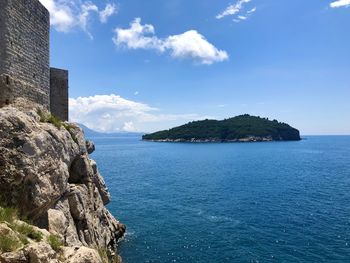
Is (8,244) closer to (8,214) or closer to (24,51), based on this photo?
(8,214)

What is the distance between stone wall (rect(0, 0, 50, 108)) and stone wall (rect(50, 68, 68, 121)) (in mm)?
4473

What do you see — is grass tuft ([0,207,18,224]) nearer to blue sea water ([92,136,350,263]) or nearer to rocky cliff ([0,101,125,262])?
rocky cliff ([0,101,125,262])

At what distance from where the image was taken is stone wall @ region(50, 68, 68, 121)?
1224 inches

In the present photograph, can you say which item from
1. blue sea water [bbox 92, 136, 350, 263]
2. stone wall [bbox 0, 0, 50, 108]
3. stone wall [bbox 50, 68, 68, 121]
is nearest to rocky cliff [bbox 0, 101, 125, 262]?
stone wall [bbox 0, 0, 50, 108]

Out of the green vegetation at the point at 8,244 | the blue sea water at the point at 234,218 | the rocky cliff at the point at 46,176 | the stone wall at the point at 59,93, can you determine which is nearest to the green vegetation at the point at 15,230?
the green vegetation at the point at 8,244

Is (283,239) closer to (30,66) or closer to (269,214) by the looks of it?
(269,214)

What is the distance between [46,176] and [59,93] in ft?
46.8

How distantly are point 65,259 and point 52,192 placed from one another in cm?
642

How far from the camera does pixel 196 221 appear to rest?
4219cm

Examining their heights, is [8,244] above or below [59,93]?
below

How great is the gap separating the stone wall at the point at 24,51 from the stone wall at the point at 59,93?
14.7 feet

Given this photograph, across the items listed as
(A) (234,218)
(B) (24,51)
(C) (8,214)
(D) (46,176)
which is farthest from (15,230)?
(A) (234,218)

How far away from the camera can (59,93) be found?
31.3 meters

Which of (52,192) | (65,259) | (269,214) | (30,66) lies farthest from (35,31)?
(269,214)
